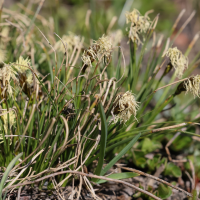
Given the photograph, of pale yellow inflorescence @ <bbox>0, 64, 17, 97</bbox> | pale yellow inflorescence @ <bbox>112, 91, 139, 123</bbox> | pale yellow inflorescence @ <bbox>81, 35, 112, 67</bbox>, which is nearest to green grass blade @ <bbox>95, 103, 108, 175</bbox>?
pale yellow inflorescence @ <bbox>112, 91, 139, 123</bbox>

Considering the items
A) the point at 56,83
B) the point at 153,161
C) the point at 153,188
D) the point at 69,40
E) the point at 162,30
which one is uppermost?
the point at 162,30

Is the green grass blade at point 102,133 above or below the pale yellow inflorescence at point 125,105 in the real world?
below

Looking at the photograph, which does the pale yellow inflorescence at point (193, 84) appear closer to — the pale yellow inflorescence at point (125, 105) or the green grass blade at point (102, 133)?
the pale yellow inflorescence at point (125, 105)

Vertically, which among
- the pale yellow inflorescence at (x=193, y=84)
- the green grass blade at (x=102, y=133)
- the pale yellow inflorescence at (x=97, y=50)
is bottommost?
the green grass blade at (x=102, y=133)

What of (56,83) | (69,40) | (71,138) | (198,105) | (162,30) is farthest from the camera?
(162,30)

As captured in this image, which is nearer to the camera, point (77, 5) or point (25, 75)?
point (25, 75)

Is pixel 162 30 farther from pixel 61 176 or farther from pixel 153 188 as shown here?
pixel 61 176

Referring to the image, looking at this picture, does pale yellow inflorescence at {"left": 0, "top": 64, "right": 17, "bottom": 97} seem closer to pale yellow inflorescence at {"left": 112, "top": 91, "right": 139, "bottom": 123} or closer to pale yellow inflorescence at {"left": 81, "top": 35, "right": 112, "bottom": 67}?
pale yellow inflorescence at {"left": 81, "top": 35, "right": 112, "bottom": 67}

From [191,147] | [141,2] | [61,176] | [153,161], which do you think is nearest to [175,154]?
[191,147]

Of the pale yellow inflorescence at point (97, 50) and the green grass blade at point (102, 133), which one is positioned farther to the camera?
the pale yellow inflorescence at point (97, 50)

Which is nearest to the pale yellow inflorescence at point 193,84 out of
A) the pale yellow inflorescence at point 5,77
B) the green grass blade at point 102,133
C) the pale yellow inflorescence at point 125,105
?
the pale yellow inflorescence at point 125,105

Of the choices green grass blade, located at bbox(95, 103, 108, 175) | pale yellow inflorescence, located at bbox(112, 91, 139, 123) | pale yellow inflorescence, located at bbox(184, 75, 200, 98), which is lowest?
green grass blade, located at bbox(95, 103, 108, 175)
